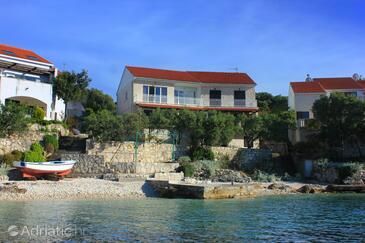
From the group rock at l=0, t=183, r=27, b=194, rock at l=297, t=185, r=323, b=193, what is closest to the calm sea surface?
rock at l=0, t=183, r=27, b=194

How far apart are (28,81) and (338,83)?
38476 mm

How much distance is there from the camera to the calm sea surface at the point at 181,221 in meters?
13.1

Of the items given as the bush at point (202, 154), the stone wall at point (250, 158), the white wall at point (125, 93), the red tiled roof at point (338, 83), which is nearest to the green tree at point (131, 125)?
the bush at point (202, 154)

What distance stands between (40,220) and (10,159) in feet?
49.9

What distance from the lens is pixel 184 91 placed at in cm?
4747

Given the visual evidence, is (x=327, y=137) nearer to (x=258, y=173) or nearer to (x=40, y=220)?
(x=258, y=173)

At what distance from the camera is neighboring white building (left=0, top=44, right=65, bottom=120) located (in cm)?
3784

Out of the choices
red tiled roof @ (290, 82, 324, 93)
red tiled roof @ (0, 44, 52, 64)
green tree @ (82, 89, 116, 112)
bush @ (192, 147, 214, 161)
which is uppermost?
red tiled roof @ (0, 44, 52, 64)

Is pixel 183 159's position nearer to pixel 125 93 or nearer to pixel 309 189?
pixel 309 189

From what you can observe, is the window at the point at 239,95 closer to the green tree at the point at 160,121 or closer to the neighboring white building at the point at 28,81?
the green tree at the point at 160,121

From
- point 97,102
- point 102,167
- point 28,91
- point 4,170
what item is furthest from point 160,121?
point 97,102

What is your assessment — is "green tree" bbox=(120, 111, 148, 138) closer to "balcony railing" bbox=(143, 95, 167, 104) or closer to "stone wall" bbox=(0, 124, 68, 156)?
"stone wall" bbox=(0, 124, 68, 156)

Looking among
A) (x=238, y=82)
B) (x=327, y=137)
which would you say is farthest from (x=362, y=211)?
(x=238, y=82)

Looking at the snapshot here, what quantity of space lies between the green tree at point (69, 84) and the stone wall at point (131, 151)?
926 centimetres
